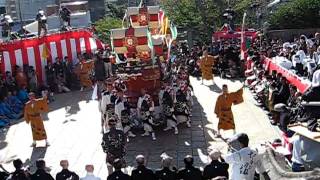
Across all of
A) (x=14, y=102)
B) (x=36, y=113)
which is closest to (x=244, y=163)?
(x=36, y=113)

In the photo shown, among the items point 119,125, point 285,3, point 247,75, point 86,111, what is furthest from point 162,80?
point 285,3

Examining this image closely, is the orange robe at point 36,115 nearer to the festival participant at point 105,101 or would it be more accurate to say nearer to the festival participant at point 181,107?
the festival participant at point 105,101

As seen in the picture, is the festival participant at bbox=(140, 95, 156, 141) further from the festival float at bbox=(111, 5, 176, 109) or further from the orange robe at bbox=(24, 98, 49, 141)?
the orange robe at bbox=(24, 98, 49, 141)

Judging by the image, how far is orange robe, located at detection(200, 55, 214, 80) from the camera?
19.4 meters

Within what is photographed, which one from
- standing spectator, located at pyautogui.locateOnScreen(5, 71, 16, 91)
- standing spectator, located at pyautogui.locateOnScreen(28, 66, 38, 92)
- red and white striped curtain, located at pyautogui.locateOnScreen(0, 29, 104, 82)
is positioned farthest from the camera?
standing spectator, located at pyautogui.locateOnScreen(28, 66, 38, 92)

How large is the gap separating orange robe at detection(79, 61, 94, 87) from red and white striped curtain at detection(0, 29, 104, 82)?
0.90 meters

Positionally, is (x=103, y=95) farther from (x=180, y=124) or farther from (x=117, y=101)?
(x=180, y=124)

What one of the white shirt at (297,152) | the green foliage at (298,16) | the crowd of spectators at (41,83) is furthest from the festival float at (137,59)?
the green foliage at (298,16)

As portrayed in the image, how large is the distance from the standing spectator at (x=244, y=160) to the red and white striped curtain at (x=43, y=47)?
12189mm

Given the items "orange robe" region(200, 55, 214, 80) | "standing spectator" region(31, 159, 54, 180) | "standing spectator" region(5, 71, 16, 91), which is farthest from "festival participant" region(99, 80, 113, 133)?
"orange robe" region(200, 55, 214, 80)

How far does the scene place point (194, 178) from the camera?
27.3 ft

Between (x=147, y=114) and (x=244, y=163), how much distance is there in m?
5.87

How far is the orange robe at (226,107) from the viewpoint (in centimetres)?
1291

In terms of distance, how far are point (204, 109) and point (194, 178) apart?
26.4ft
